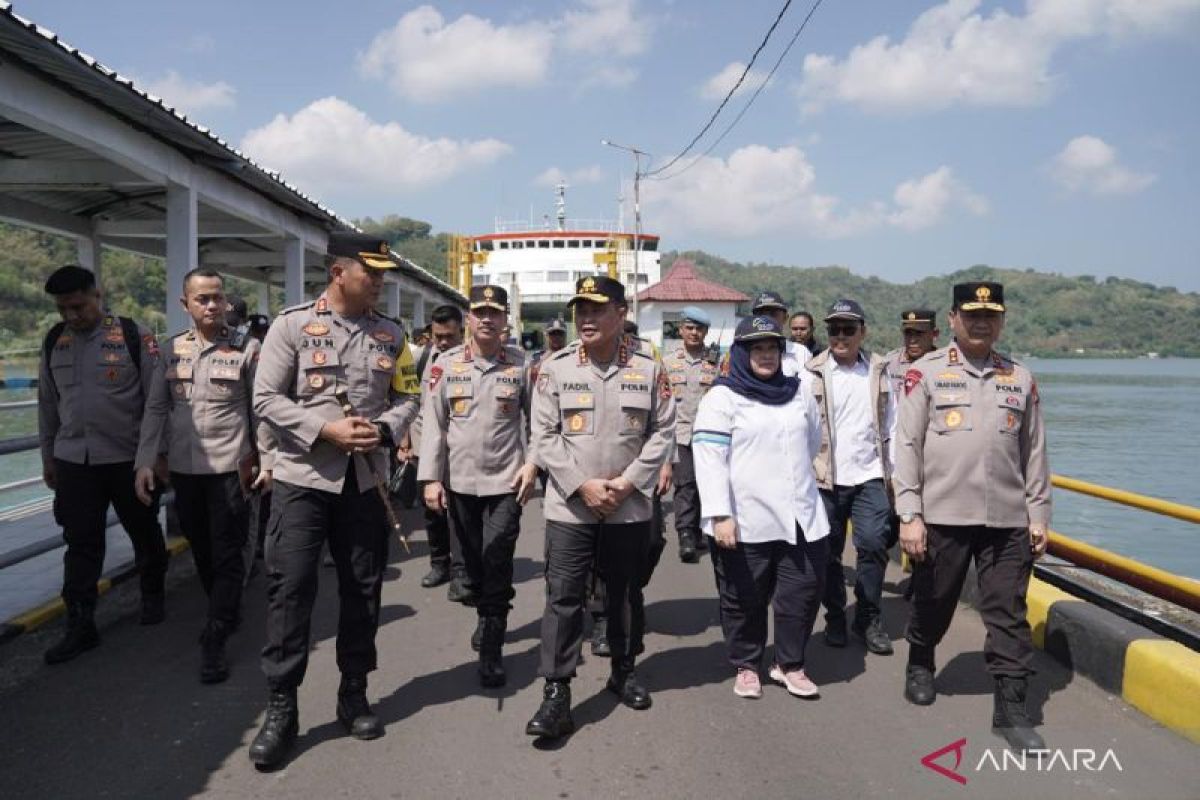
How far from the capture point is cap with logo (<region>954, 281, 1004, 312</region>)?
3660 millimetres

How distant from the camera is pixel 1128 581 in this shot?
4953mm

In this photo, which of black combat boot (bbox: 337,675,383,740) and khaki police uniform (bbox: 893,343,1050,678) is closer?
black combat boot (bbox: 337,675,383,740)

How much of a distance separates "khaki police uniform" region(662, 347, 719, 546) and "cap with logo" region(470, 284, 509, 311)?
8.55 feet

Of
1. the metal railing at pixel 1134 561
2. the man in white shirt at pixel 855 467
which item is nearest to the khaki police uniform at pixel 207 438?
the man in white shirt at pixel 855 467

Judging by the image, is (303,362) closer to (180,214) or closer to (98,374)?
(98,374)

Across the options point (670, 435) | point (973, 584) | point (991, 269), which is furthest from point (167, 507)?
point (991, 269)

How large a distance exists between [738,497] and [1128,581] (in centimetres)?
274

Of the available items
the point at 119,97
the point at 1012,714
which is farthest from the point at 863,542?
the point at 119,97

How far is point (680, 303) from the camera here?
3847 centimetres

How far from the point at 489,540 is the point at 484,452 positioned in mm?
447

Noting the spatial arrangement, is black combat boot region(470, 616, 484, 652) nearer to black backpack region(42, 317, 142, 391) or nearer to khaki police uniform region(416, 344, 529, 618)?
khaki police uniform region(416, 344, 529, 618)

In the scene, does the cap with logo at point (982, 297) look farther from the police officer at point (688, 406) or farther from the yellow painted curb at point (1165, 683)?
the police officer at point (688, 406)

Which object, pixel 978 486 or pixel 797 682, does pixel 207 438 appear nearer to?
pixel 797 682

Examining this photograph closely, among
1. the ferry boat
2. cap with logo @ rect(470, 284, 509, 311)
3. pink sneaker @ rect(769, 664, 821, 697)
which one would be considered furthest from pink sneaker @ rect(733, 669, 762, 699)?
the ferry boat
